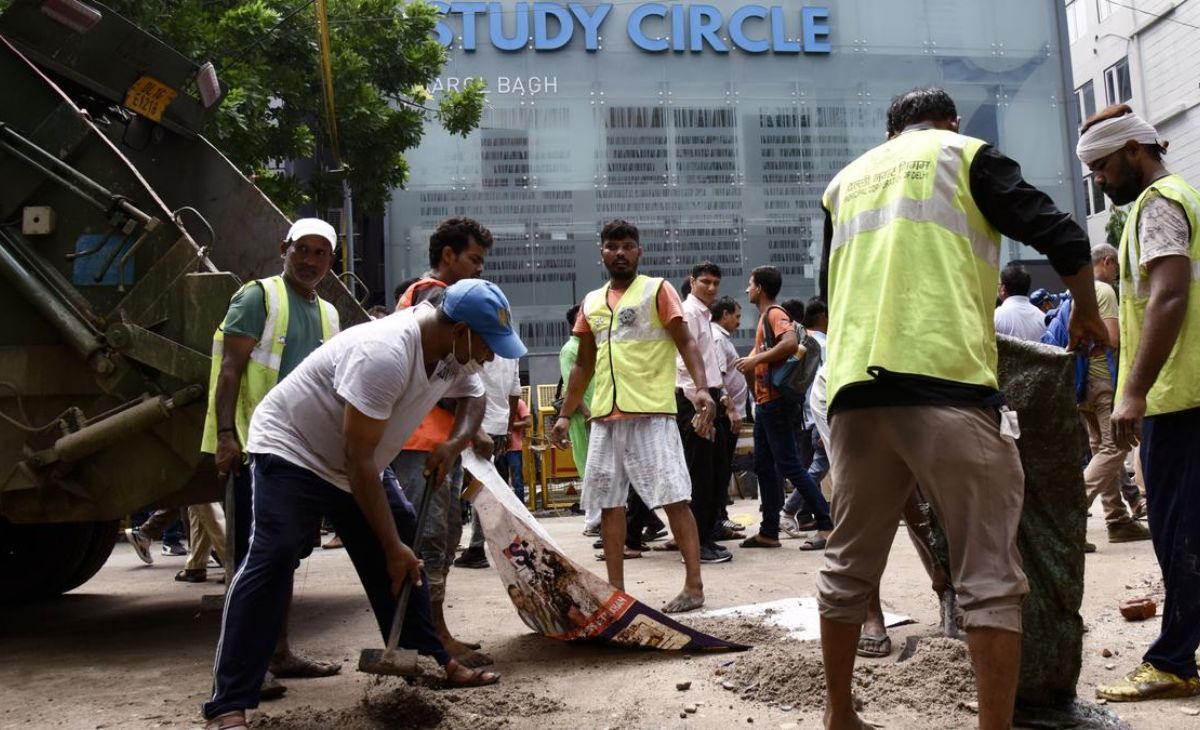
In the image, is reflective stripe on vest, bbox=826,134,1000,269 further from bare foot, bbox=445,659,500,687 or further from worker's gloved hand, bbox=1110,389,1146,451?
bare foot, bbox=445,659,500,687

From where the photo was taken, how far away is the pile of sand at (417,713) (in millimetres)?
3520

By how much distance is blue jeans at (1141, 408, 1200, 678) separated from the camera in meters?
3.41

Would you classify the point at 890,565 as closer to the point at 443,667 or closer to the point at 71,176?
the point at 443,667

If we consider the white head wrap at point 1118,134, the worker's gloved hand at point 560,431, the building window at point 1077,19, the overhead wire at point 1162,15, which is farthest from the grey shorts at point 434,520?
the building window at point 1077,19

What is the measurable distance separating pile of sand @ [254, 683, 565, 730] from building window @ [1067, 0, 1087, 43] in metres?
37.0

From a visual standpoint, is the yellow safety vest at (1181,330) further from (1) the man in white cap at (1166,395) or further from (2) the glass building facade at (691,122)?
(2) the glass building facade at (691,122)

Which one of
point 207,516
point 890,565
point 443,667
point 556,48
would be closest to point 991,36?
point 556,48

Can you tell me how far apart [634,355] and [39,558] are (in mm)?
3841

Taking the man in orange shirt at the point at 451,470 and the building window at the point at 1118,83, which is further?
the building window at the point at 1118,83

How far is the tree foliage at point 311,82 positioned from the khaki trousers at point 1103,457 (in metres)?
7.81

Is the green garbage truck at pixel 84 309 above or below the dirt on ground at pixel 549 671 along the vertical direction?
above

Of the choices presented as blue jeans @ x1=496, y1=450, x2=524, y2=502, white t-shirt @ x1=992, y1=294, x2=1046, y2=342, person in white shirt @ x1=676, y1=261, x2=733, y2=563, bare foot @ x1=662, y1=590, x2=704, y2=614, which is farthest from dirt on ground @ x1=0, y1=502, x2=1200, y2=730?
blue jeans @ x1=496, y1=450, x2=524, y2=502

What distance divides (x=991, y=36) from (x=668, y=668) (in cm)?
1953

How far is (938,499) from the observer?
279 cm
